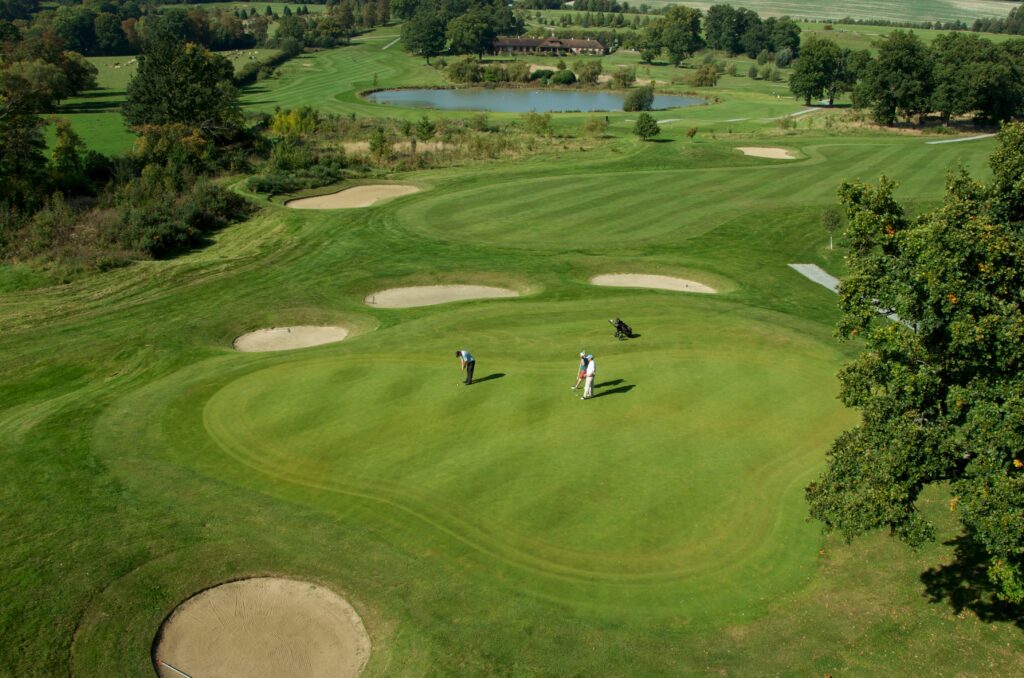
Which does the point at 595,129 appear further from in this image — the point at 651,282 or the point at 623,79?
the point at 623,79

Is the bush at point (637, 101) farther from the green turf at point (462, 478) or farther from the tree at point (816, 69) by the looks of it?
the green turf at point (462, 478)

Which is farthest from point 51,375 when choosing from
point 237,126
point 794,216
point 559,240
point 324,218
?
point 237,126

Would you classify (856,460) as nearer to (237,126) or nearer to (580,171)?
(580,171)

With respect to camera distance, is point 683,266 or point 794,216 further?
point 794,216

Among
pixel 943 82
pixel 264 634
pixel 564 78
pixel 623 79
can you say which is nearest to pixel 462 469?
pixel 264 634

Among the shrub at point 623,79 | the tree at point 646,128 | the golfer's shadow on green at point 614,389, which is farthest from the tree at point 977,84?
the golfer's shadow on green at point 614,389

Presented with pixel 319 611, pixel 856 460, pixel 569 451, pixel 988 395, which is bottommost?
pixel 319 611
